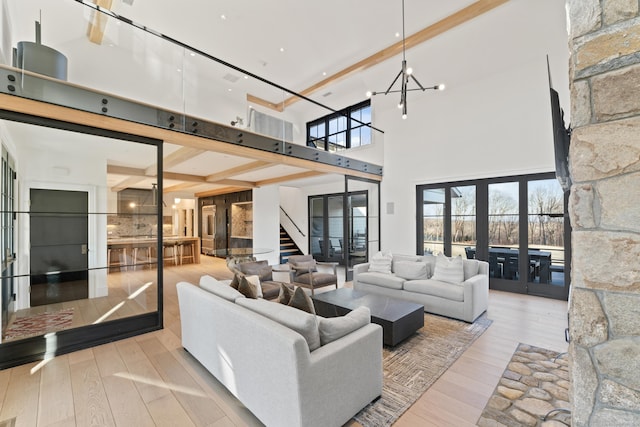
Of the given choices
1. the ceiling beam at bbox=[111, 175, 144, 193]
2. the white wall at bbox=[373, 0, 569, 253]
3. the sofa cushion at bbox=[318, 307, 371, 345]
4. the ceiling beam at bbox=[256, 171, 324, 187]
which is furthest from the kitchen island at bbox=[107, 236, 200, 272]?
the white wall at bbox=[373, 0, 569, 253]

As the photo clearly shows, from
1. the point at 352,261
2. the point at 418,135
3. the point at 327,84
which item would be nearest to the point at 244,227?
the point at 352,261

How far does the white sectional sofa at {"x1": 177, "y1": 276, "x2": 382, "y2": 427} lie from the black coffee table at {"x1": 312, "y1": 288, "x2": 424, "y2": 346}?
2.99ft

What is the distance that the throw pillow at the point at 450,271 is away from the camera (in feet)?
14.1

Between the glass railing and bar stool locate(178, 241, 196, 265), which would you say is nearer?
the glass railing

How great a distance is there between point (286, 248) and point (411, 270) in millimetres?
6174

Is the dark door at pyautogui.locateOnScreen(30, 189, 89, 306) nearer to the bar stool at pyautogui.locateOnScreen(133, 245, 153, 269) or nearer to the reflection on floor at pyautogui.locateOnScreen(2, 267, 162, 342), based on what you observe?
the reflection on floor at pyautogui.locateOnScreen(2, 267, 162, 342)

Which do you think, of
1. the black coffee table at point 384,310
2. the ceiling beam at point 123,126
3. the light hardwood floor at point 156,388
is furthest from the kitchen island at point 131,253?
the black coffee table at point 384,310

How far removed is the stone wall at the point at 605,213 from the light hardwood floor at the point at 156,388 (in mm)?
1052

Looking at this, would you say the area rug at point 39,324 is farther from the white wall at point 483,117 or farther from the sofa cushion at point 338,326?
the white wall at point 483,117

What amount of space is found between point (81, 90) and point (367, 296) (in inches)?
165

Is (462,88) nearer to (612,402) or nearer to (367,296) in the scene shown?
(367,296)

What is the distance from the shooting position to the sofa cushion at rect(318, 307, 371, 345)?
1982mm

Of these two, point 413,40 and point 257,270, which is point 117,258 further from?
point 413,40

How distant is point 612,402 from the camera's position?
1.25 metres
